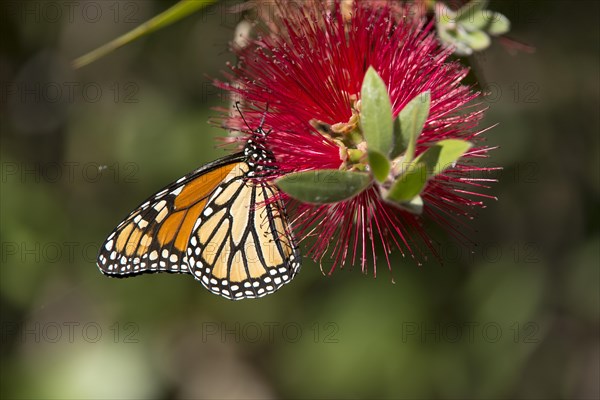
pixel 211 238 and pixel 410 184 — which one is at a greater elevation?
pixel 410 184

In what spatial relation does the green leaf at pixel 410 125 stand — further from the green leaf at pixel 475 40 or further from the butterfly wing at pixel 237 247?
the butterfly wing at pixel 237 247

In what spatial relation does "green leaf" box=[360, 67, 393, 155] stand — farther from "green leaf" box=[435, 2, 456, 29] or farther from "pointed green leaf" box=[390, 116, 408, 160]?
"green leaf" box=[435, 2, 456, 29]

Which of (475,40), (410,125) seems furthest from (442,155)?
(475,40)

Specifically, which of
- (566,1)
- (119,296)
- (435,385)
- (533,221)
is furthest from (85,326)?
(566,1)

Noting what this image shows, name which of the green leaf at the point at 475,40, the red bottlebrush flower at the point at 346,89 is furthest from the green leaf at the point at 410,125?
the green leaf at the point at 475,40

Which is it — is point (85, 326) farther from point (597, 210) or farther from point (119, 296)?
point (597, 210)

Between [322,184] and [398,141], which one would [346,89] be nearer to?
[398,141]

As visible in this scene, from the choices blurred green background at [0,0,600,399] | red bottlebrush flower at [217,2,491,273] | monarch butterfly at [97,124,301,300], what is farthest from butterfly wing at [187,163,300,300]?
blurred green background at [0,0,600,399]
